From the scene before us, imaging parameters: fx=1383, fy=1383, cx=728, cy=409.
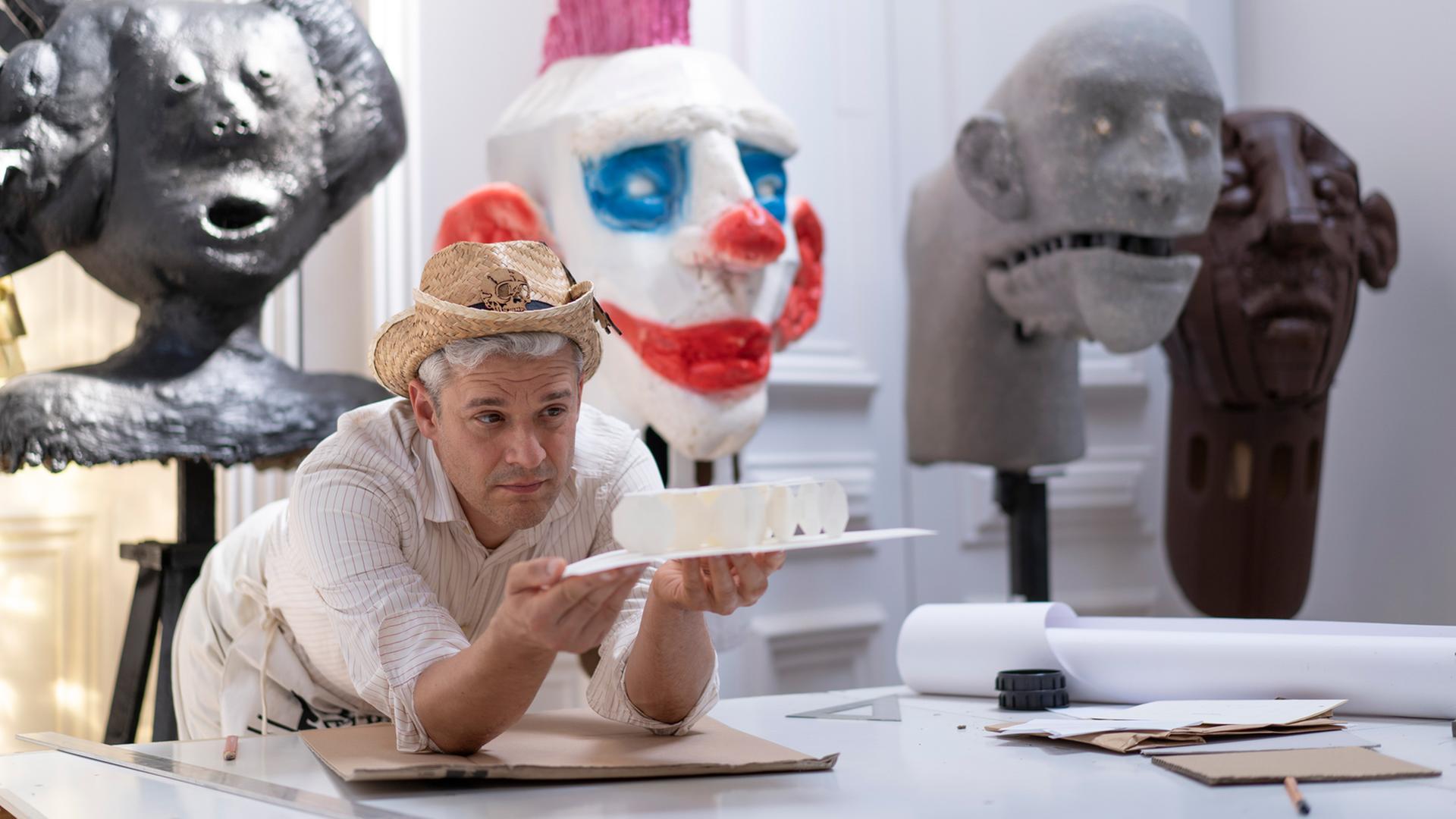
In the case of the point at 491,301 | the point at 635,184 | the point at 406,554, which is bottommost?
the point at 406,554

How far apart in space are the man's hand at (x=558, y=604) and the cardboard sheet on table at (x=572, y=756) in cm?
10

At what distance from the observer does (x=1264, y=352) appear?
2242 mm

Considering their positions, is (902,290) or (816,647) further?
(902,290)

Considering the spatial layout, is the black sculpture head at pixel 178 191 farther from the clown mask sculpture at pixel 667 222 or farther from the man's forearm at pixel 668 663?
the man's forearm at pixel 668 663

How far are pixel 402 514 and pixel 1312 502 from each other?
1738 millimetres

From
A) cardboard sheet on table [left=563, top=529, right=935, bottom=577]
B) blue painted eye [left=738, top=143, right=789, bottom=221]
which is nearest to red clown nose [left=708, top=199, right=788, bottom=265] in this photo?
blue painted eye [left=738, top=143, right=789, bottom=221]

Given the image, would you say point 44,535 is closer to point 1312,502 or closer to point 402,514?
point 402,514

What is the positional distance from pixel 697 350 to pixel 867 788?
39.2 inches

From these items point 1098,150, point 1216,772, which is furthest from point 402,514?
point 1098,150

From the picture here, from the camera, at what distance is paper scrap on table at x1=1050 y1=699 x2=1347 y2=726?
1.13 m

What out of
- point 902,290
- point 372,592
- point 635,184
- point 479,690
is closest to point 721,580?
point 479,690

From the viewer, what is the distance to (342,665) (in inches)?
55.6

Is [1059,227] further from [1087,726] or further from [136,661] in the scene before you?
[136,661]

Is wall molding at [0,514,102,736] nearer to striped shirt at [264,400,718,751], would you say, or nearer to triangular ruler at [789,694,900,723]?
striped shirt at [264,400,718,751]
